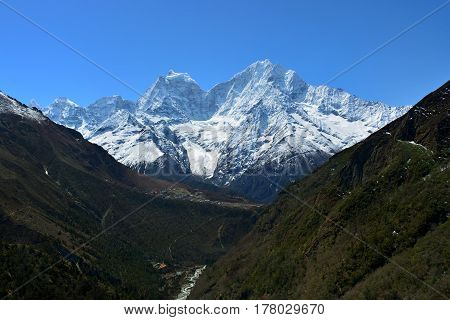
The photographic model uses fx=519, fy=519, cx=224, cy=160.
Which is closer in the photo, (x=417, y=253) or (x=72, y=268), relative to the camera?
(x=417, y=253)

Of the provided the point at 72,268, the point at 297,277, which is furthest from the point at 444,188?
the point at 72,268

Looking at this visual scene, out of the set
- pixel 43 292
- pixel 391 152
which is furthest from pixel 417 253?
pixel 43 292

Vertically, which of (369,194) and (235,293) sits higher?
(369,194)

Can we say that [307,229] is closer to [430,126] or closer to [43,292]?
[430,126]
